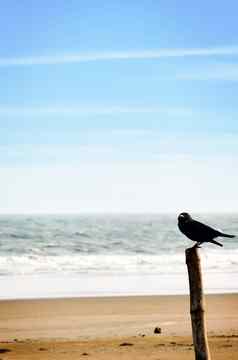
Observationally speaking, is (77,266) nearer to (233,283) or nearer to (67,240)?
(233,283)

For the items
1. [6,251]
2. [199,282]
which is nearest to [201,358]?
[199,282]

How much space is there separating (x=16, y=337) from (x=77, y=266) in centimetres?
1887

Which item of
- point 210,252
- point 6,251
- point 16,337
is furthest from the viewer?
point 6,251

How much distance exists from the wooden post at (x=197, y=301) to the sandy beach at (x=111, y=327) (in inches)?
108

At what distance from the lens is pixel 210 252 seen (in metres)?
43.2

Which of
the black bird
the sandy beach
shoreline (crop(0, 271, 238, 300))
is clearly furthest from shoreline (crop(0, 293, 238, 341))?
the black bird

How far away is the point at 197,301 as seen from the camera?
10133 mm

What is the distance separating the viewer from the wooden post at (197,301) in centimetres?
1006

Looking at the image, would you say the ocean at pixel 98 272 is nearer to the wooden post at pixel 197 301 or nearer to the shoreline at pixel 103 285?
the shoreline at pixel 103 285

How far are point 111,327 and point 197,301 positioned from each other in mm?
7287

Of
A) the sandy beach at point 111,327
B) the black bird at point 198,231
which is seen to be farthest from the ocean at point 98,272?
the black bird at point 198,231

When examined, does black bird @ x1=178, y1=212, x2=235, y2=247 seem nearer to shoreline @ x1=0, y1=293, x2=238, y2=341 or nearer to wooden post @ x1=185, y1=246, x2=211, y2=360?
wooden post @ x1=185, y1=246, x2=211, y2=360

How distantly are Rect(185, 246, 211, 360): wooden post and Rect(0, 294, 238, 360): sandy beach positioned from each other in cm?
274

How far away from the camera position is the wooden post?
10.1 meters
